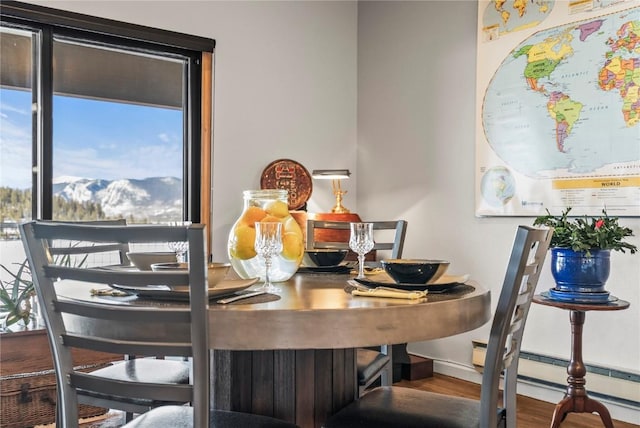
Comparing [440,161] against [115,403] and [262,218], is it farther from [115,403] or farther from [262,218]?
[115,403]

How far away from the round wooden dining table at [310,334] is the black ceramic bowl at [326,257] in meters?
0.16

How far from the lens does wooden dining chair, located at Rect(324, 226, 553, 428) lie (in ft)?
4.44

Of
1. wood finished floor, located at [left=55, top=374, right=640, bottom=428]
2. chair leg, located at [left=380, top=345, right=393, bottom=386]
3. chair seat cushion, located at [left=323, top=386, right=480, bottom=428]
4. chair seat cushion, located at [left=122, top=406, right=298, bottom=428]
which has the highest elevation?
chair seat cushion, located at [left=122, top=406, right=298, bottom=428]

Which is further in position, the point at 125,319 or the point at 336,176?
the point at 336,176

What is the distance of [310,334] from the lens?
1125 mm

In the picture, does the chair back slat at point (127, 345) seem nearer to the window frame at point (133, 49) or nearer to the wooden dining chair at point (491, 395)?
the wooden dining chair at point (491, 395)

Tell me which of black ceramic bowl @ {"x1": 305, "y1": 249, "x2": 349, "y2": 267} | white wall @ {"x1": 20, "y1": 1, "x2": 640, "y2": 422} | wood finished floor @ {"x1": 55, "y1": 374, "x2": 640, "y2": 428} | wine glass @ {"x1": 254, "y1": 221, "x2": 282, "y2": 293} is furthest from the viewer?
white wall @ {"x1": 20, "y1": 1, "x2": 640, "y2": 422}

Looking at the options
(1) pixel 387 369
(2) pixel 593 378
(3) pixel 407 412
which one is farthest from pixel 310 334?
(2) pixel 593 378

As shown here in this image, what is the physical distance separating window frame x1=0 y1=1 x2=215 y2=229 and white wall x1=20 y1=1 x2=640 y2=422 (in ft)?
0.23

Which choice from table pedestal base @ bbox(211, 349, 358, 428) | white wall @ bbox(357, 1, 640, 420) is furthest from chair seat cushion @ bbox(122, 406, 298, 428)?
white wall @ bbox(357, 1, 640, 420)

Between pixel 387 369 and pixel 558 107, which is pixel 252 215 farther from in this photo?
pixel 558 107

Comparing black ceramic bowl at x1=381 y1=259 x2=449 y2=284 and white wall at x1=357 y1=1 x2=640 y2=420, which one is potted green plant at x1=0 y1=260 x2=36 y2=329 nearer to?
black ceramic bowl at x1=381 y1=259 x2=449 y2=284

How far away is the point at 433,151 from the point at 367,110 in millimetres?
742

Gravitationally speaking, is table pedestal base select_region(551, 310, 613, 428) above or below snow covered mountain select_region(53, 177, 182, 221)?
below
